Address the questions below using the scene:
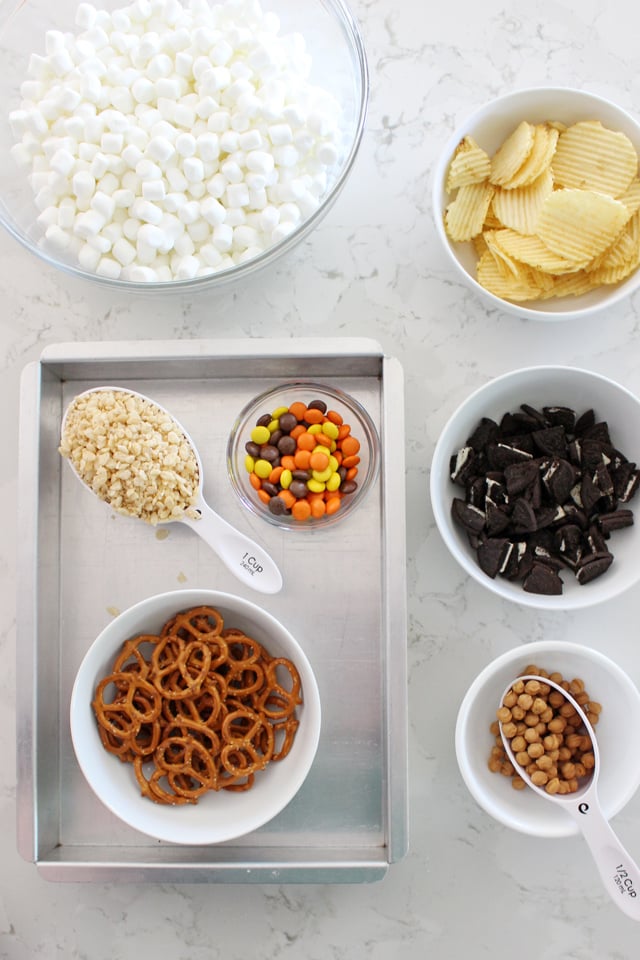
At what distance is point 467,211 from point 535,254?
13cm

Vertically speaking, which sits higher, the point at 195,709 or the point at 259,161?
the point at 259,161

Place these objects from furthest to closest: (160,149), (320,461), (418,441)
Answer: (418,441) → (320,461) → (160,149)

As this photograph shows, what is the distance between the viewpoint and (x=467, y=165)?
1269 millimetres

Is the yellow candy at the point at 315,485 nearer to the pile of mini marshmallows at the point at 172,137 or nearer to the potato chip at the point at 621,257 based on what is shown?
the pile of mini marshmallows at the point at 172,137

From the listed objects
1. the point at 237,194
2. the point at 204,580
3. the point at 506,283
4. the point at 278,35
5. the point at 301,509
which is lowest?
the point at 204,580

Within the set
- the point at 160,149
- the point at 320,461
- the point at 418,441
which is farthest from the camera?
the point at 418,441

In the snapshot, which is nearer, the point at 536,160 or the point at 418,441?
the point at 536,160

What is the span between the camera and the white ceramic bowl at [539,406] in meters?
1.22

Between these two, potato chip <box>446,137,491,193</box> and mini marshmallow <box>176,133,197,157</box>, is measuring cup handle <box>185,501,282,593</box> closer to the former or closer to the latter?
mini marshmallow <box>176,133,197,157</box>

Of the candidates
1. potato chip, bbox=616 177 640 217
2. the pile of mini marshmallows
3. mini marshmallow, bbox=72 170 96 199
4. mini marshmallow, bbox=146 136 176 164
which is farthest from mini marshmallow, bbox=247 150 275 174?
potato chip, bbox=616 177 640 217

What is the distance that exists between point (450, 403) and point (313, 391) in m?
0.23

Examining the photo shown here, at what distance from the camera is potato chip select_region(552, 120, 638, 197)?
126cm

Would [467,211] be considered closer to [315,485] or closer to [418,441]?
[418,441]

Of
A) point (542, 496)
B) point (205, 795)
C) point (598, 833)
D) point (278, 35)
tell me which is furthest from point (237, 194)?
point (598, 833)
